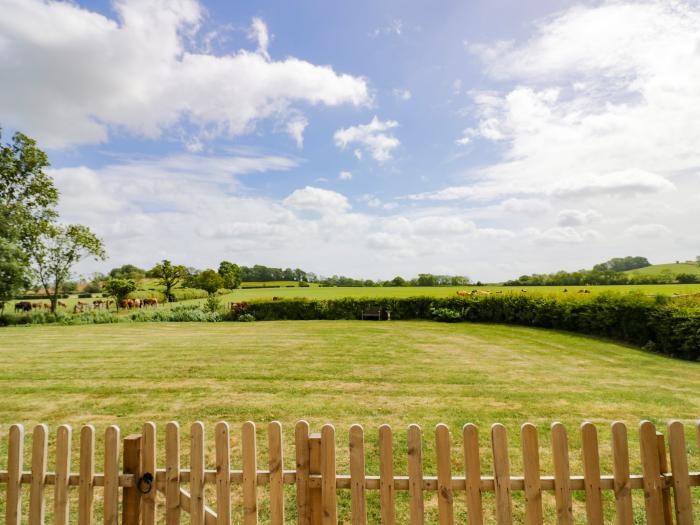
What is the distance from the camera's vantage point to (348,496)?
165 inches

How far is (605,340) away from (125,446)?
1721 cm

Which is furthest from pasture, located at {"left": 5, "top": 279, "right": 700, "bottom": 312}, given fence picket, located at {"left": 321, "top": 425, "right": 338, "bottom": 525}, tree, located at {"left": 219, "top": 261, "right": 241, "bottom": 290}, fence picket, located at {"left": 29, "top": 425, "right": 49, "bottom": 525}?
tree, located at {"left": 219, "top": 261, "right": 241, "bottom": 290}

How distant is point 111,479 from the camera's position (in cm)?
277

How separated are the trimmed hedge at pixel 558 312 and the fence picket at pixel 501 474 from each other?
43.0 feet

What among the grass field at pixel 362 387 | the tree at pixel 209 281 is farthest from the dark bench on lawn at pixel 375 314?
the tree at pixel 209 281

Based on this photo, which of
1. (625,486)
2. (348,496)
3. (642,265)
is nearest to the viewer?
(625,486)

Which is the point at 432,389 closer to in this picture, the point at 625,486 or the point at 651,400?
the point at 651,400

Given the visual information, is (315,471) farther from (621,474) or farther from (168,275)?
(168,275)

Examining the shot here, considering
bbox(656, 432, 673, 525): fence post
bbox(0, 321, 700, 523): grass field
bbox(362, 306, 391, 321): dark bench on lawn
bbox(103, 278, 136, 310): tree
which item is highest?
bbox(103, 278, 136, 310): tree

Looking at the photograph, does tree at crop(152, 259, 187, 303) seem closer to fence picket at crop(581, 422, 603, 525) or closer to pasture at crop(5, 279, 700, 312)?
pasture at crop(5, 279, 700, 312)

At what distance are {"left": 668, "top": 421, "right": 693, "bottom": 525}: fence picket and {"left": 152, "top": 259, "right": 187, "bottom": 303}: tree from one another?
43135 millimetres

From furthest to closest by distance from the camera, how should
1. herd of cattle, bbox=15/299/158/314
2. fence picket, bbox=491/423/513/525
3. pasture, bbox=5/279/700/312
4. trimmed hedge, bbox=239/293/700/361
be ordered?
herd of cattle, bbox=15/299/158/314
pasture, bbox=5/279/700/312
trimmed hedge, bbox=239/293/700/361
fence picket, bbox=491/423/513/525

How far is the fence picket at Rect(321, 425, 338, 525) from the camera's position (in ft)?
8.76

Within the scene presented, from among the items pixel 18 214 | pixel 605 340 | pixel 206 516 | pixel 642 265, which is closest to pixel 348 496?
pixel 206 516
